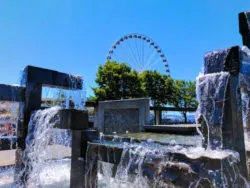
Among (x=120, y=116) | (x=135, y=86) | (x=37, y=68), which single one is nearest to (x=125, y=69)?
(x=135, y=86)

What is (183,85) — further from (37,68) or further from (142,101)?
(37,68)

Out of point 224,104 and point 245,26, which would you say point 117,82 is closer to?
point 245,26

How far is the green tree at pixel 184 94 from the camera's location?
22297mm

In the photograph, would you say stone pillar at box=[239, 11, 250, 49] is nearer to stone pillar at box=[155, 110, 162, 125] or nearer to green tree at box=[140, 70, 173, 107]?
stone pillar at box=[155, 110, 162, 125]

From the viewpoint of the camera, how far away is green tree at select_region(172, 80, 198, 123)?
22297mm

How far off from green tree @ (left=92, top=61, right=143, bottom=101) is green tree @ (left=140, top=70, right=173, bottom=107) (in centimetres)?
327

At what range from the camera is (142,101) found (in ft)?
24.9

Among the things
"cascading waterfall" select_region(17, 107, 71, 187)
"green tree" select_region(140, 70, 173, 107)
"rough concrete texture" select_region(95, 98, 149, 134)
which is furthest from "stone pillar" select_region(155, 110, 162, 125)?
"green tree" select_region(140, 70, 173, 107)

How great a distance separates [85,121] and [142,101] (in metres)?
4.74

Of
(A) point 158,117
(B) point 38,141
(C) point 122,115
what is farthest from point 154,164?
(A) point 158,117

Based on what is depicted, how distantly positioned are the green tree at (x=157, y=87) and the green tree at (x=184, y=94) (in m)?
2.37

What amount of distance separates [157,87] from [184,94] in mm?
4940

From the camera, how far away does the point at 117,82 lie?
51.9 feet

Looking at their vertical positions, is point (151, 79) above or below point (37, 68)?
above
